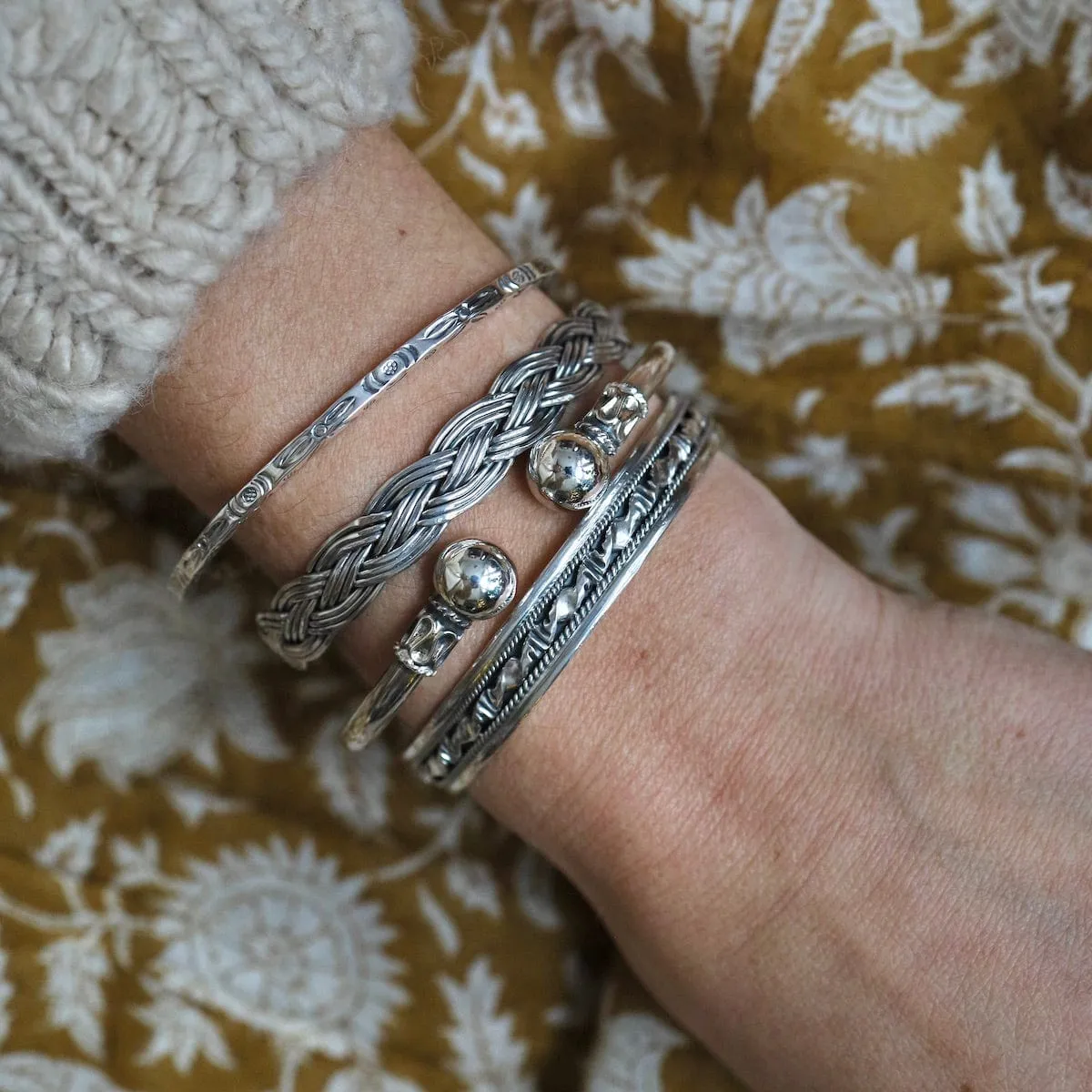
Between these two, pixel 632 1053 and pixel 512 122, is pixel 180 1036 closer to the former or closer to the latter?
pixel 632 1053

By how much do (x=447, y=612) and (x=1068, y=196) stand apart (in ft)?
2.30

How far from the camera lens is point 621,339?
2.54 feet

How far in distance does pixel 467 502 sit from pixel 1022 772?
1.60 feet

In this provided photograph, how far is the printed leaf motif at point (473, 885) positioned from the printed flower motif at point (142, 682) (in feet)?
0.67

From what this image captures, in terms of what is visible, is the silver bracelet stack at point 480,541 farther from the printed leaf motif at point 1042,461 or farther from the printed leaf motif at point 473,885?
the printed leaf motif at point 1042,461

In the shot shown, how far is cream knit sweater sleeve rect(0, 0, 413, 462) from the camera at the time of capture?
57cm

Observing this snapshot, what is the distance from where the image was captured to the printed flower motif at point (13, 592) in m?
0.94

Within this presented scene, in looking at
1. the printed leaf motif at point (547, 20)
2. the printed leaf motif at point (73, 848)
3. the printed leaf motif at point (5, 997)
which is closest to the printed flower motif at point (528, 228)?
the printed leaf motif at point (547, 20)

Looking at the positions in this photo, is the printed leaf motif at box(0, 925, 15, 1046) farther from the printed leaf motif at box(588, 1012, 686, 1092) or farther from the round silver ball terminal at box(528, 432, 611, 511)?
the round silver ball terminal at box(528, 432, 611, 511)

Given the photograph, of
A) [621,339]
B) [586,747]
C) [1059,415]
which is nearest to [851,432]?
[1059,415]

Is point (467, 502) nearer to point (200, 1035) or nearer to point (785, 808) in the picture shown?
A: point (785, 808)

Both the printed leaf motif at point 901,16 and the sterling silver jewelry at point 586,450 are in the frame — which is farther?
the printed leaf motif at point 901,16

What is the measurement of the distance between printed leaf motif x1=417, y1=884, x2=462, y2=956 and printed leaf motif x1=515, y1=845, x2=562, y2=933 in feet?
0.22

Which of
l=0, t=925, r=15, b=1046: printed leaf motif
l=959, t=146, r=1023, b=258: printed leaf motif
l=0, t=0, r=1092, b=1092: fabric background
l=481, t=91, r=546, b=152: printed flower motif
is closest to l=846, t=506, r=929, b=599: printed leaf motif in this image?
l=0, t=0, r=1092, b=1092: fabric background
